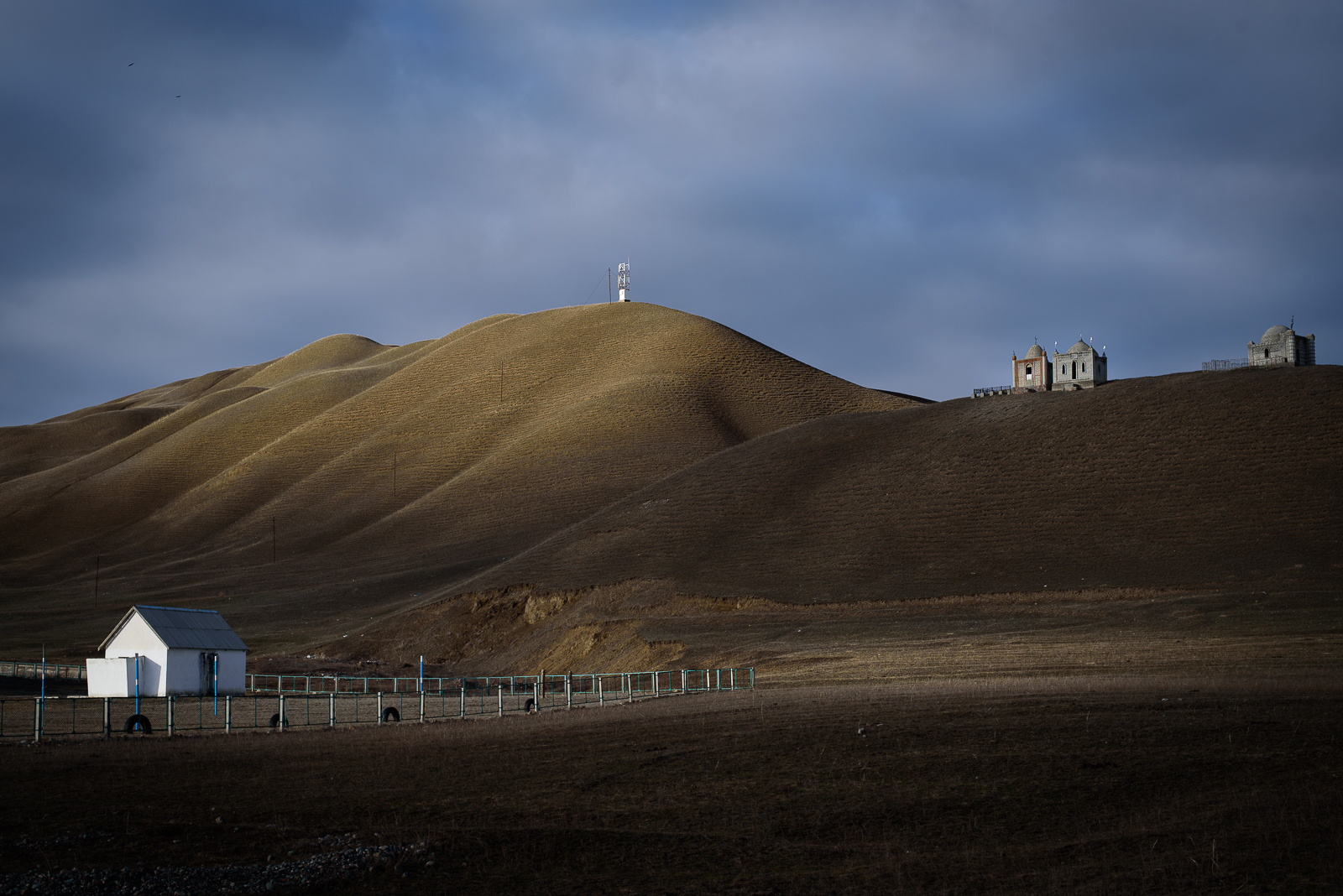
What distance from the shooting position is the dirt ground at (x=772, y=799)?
14023mm

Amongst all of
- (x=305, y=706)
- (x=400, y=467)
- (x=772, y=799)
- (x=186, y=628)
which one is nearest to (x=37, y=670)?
(x=186, y=628)

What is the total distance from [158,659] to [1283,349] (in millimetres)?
92381

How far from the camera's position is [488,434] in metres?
135

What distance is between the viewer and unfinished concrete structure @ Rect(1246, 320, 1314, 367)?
3903 inches

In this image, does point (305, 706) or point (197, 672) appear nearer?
point (305, 706)

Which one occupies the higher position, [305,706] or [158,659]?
[158,659]

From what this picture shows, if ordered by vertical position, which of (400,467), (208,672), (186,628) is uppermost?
(400,467)

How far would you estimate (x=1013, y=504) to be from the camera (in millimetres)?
73875

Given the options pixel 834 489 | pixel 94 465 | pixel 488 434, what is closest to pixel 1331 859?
pixel 834 489

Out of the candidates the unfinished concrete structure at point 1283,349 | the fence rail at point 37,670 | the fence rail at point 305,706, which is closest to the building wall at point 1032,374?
the unfinished concrete structure at point 1283,349

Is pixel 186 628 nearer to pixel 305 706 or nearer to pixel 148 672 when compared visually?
pixel 148 672

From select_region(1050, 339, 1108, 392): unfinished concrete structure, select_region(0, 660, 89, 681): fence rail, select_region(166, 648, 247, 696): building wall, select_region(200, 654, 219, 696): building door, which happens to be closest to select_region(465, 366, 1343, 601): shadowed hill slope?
select_region(1050, 339, 1108, 392): unfinished concrete structure

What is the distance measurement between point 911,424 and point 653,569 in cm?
3106

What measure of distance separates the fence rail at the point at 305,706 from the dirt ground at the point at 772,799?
385 centimetres
